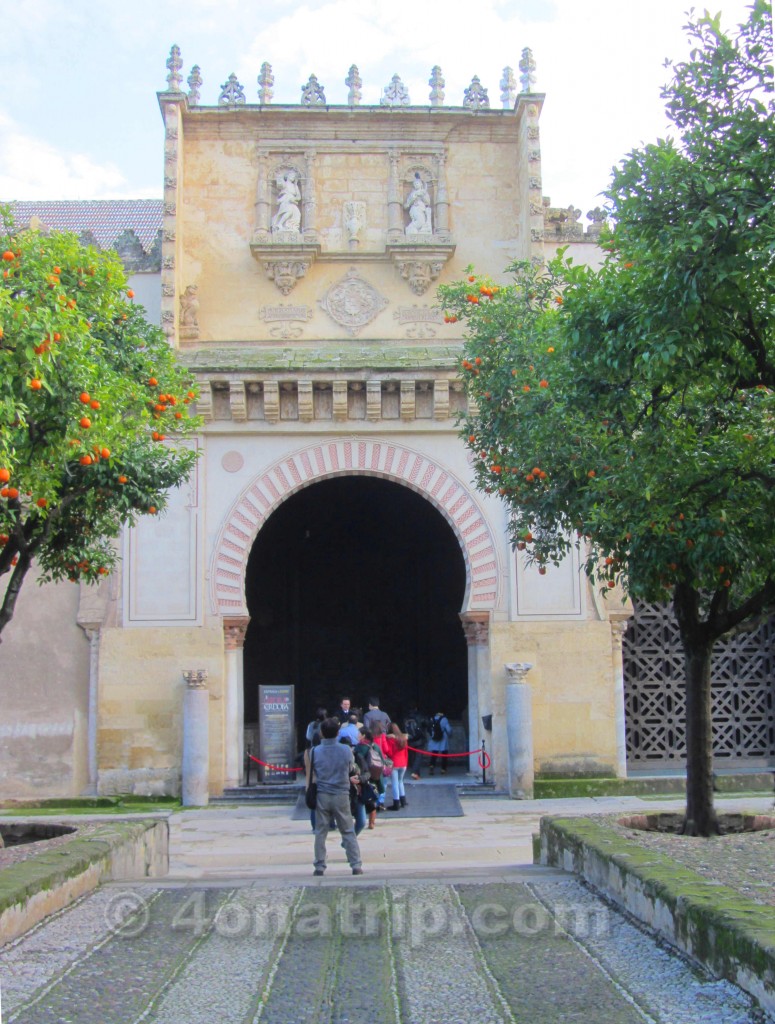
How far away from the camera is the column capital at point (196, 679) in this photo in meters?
15.8

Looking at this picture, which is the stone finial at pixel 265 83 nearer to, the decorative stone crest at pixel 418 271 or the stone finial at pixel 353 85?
the stone finial at pixel 353 85

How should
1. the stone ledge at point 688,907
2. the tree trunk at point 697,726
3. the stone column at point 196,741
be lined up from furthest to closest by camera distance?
1. the stone column at point 196,741
2. the tree trunk at point 697,726
3. the stone ledge at point 688,907

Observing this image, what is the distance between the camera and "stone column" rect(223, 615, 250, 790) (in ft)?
53.0

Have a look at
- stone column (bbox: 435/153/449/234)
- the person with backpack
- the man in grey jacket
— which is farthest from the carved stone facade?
the man in grey jacket

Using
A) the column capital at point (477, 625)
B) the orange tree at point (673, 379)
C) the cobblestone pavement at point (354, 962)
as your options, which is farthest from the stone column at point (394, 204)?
the cobblestone pavement at point (354, 962)

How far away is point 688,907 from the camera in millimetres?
5504

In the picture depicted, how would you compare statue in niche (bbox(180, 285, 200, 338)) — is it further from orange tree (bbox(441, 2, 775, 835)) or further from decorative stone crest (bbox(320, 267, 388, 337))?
orange tree (bbox(441, 2, 775, 835))

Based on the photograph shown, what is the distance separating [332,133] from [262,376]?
4.26 m

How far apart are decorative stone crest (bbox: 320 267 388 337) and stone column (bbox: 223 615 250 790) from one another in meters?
4.63

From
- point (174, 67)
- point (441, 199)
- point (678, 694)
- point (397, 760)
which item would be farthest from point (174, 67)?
point (678, 694)

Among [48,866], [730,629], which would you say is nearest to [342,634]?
[730,629]

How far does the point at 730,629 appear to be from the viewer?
9.39 metres

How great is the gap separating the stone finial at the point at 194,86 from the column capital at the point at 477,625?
28.6 feet

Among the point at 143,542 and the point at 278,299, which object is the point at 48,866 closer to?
the point at 143,542
